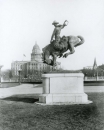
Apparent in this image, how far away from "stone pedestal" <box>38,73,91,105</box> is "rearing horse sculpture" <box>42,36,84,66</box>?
4.05ft

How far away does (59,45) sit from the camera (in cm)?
1359

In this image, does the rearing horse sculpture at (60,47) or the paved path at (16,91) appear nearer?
the rearing horse sculpture at (60,47)

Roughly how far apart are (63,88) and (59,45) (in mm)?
2336

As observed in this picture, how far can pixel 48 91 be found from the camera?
43.3 feet

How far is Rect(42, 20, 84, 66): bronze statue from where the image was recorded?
536 inches

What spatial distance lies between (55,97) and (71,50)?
269cm

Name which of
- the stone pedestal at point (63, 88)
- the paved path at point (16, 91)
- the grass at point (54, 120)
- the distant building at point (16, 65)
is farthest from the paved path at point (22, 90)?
the distant building at point (16, 65)

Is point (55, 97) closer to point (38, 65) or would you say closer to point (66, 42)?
point (66, 42)

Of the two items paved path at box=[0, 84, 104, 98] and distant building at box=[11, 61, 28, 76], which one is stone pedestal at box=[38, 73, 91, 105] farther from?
distant building at box=[11, 61, 28, 76]

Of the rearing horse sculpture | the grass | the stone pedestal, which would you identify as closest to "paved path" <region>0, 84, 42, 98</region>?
the rearing horse sculpture

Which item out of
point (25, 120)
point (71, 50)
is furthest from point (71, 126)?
point (71, 50)

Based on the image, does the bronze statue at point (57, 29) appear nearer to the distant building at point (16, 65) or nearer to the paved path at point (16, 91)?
the paved path at point (16, 91)

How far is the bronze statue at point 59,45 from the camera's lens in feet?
44.7

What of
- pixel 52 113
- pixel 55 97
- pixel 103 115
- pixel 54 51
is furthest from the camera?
pixel 54 51
